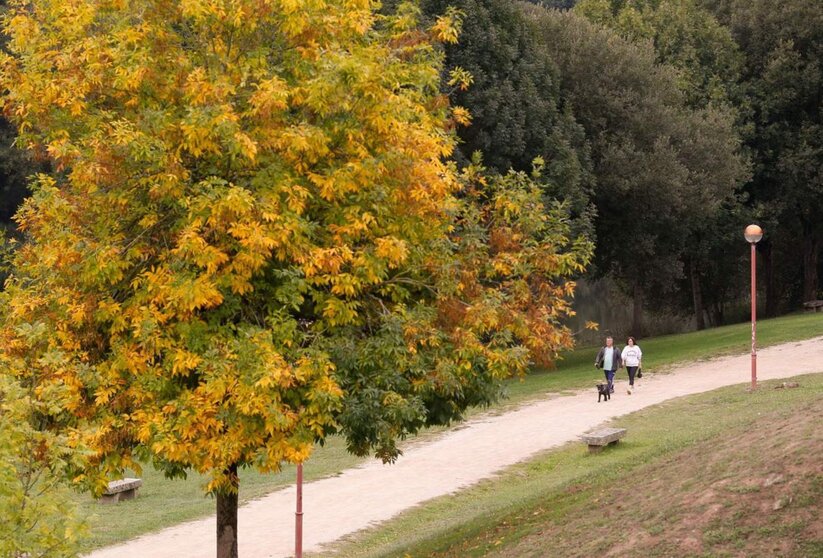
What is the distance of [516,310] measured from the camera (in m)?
13.6

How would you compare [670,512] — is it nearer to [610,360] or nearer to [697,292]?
[610,360]

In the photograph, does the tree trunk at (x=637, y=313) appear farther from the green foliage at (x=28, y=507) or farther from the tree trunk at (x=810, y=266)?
the green foliage at (x=28, y=507)

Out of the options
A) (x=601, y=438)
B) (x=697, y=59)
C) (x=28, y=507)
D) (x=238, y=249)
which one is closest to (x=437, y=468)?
(x=601, y=438)

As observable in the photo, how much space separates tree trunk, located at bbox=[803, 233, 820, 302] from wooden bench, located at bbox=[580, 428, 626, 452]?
1172 inches

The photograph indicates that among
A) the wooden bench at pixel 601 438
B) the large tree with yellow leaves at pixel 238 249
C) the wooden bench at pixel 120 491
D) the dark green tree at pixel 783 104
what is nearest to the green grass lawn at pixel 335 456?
the wooden bench at pixel 120 491

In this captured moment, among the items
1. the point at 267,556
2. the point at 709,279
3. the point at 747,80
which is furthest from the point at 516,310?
the point at 709,279

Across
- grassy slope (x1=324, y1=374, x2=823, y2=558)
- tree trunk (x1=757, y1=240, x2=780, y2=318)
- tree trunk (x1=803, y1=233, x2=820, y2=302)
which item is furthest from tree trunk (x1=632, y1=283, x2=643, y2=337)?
grassy slope (x1=324, y1=374, x2=823, y2=558)

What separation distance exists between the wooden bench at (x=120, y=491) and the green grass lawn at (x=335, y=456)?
0.79 feet

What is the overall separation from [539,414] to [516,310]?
1613 centimetres

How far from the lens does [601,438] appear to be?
22.8 metres

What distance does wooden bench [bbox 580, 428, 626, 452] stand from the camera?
899 inches

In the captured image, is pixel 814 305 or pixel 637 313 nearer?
pixel 814 305

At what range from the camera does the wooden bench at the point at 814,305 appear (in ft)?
154

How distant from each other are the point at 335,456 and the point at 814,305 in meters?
27.8
